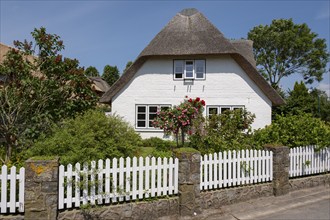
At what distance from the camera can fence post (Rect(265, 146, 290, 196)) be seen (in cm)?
668

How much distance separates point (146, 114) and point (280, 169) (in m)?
9.78

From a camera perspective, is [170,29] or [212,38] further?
[170,29]

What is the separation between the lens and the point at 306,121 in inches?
302

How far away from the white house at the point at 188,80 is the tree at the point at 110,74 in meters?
39.0

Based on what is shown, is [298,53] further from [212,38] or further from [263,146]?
[263,146]

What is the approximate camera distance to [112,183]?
4984mm

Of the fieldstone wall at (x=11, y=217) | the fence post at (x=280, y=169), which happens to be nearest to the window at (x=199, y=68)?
the fence post at (x=280, y=169)

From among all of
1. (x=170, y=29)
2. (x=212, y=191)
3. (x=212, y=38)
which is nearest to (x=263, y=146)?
(x=212, y=191)

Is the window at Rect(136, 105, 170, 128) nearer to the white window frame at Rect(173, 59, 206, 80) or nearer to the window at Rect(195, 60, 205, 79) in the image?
the white window frame at Rect(173, 59, 206, 80)

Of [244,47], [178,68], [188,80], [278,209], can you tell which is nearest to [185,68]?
[178,68]

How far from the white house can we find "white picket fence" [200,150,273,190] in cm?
Answer: 859

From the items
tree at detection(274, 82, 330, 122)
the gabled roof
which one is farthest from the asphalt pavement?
tree at detection(274, 82, 330, 122)

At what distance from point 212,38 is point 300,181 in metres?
9.96

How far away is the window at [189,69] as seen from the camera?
15.5 meters
